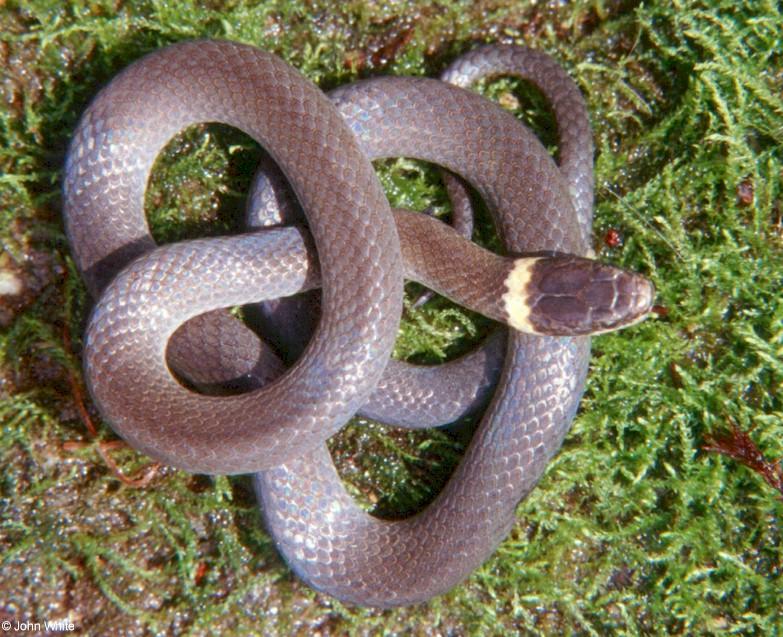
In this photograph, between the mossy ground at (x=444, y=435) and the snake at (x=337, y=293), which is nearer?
the snake at (x=337, y=293)

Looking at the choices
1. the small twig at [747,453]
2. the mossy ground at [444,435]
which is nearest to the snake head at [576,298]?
the mossy ground at [444,435]

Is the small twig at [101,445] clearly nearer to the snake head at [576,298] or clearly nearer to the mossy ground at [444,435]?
the mossy ground at [444,435]

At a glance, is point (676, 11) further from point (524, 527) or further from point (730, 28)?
point (524, 527)

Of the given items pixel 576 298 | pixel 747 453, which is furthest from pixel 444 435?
pixel 747 453

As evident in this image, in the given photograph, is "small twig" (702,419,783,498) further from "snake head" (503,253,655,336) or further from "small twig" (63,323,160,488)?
"small twig" (63,323,160,488)

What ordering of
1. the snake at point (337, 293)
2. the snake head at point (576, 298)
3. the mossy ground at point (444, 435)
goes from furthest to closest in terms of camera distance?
the mossy ground at point (444, 435) → the snake head at point (576, 298) → the snake at point (337, 293)

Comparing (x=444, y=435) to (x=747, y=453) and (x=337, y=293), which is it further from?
(x=747, y=453)

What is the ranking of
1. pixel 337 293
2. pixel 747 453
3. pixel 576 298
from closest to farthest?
pixel 337 293, pixel 576 298, pixel 747 453
